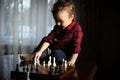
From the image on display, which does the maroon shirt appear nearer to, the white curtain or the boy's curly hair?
the boy's curly hair

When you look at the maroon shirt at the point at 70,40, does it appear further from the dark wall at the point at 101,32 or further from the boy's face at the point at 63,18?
the dark wall at the point at 101,32

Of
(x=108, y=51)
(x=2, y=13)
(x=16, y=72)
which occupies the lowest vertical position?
(x=108, y=51)

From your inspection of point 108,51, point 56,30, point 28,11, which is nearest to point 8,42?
point 28,11

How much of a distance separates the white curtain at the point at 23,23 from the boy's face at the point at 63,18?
124 cm

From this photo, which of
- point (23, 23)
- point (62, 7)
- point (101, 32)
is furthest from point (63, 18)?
point (23, 23)

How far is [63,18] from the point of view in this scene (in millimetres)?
1054

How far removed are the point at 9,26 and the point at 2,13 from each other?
5.6 inches

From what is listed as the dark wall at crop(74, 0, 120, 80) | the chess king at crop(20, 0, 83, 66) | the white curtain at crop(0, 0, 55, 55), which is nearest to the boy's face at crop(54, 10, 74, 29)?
the chess king at crop(20, 0, 83, 66)

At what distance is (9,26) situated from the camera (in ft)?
7.82

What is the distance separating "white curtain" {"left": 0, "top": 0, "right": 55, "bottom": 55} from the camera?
236 centimetres

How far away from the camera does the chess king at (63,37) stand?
3.46 feet

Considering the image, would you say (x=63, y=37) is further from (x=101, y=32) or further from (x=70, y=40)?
(x=101, y=32)

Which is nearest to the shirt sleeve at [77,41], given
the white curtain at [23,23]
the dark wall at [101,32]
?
the dark wall at [101,32]

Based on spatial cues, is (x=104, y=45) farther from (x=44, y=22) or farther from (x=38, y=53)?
(x=38, y=53)
